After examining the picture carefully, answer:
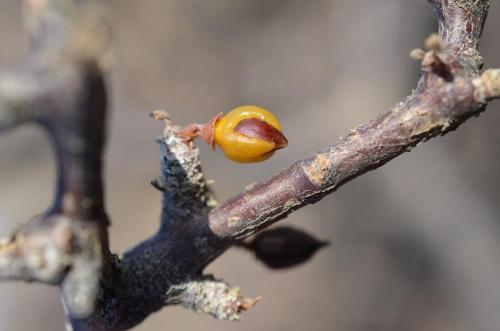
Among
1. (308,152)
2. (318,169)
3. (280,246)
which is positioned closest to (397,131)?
(318,169)

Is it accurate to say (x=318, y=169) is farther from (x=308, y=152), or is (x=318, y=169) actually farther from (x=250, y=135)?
(x=308, y=152)

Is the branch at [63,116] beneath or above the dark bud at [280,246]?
beneath

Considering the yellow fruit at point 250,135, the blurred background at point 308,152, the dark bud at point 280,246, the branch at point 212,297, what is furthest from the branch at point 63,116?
the blurred background at point 308,152

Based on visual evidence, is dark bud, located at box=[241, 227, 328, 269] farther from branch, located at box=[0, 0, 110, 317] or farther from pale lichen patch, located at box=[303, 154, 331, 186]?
branch, located at box=[0, 0, 110, 317]

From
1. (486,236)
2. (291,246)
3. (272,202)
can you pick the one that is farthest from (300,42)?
(272,202)

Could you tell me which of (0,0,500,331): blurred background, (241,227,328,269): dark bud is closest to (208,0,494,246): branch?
(241,227,328,269): dark bud

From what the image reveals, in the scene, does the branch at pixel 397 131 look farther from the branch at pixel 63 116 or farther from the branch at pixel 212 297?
the branch at pixel 63 116
